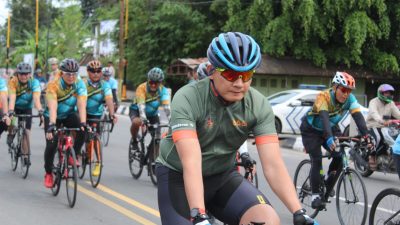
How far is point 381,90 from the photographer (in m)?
12.1

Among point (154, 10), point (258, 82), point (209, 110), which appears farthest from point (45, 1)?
point (209, 110)

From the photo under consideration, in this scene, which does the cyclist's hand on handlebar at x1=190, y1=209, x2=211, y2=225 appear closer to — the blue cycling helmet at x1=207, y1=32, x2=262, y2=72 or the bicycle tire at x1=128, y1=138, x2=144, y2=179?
the blue cycling helmet at x1=207, y1=32, x2=262, y2=72

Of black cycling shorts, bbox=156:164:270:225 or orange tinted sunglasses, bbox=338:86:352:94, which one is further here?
orange tinted sunglasses, bbox=338:86:352:94

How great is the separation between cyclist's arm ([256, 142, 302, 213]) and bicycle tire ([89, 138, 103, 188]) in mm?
6281

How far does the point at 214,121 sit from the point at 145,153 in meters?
6.96

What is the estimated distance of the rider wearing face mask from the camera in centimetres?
1207

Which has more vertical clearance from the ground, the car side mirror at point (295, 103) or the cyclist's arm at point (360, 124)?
the cyclist's arm at point (360, 124)

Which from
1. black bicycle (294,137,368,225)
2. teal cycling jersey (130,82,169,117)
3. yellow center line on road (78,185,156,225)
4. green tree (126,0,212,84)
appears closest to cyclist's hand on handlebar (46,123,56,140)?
yellow center line on road (78,185,156,225)

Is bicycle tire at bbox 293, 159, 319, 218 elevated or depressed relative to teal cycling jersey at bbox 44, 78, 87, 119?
depressed

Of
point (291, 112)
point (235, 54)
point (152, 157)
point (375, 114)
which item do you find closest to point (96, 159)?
point (152, 157)

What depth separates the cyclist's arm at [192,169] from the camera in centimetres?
336

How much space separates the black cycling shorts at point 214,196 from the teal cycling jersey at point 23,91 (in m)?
7.38

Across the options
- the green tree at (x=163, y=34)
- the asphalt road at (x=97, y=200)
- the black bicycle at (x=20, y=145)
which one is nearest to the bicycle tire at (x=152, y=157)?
the asphalt road at (x=97, y=200)

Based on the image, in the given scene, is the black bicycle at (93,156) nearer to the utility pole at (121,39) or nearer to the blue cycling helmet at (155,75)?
the blue cycling helmet at (155,75)
